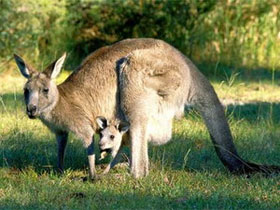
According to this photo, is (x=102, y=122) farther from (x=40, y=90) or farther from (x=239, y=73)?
(x=239, y=73)

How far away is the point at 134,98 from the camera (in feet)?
20.9

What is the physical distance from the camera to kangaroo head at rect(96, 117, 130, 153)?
252 inches

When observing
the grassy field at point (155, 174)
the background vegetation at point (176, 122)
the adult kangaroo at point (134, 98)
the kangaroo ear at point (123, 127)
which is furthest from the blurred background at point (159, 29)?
the kangaroo ear at point (123, 127)

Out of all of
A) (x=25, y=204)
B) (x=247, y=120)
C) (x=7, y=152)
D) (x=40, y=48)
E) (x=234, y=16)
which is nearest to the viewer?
(x=25, y=204)

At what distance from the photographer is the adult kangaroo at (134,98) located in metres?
6.32

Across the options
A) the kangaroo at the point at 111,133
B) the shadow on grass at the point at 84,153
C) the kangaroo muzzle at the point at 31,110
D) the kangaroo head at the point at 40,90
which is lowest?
the shadow on grass at the point at 84,153

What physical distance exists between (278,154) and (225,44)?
232 inches

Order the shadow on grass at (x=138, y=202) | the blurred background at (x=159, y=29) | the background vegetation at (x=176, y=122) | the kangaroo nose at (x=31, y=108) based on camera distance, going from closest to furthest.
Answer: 1. the shadow on grass at (x=138, y=202)
2. the background vegetation at (x=176, y=122)
3. the kangaroo nose at (x=31, y=108)
4. the blurred background at (x=159, y=29)

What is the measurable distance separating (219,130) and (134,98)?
791 mm

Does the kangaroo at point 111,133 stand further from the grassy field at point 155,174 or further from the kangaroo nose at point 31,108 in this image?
the kangaroo nose at point 31,108

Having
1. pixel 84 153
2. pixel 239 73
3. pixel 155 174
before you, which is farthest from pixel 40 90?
pixel 239 73

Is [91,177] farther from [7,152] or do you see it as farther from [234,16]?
[234,16]

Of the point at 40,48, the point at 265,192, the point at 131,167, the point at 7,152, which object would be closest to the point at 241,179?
the point at 265,192

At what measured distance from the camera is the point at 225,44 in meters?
12.8
